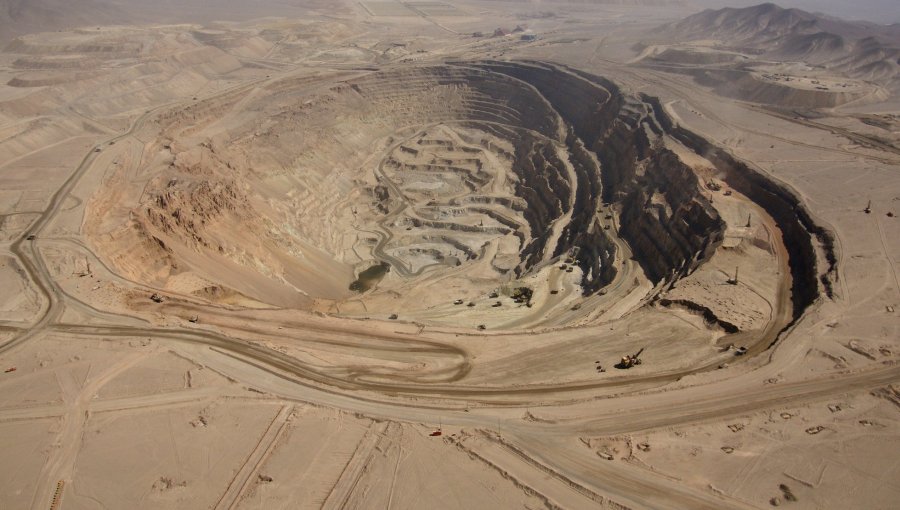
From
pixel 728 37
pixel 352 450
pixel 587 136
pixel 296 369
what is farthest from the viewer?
pixel 728 37

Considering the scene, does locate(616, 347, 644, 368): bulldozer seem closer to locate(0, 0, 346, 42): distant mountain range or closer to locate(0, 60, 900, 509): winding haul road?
locate(0, 60, 900, 509): winding haul road

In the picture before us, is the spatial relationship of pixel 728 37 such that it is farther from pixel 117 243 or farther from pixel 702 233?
pixel 117 243

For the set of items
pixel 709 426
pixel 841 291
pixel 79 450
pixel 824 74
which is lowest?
pixel 79 450

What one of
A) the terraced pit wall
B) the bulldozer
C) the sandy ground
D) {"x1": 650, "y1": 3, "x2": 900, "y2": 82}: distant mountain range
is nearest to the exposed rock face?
the terraced pit wall

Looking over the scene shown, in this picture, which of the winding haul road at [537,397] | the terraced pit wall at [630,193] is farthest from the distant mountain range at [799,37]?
the winding haul road at [537,397]

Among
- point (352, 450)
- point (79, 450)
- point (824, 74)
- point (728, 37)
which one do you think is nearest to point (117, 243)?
point (79, 450)

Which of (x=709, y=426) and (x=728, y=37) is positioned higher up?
(x=728, y=37)

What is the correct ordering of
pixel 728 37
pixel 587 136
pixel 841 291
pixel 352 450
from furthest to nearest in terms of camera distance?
pixel 728 37
pixel 587 136
pixel 841 291
pixel 352 450
